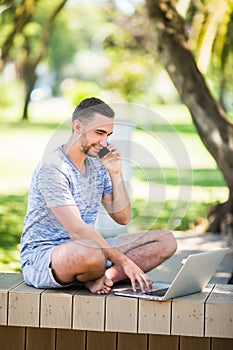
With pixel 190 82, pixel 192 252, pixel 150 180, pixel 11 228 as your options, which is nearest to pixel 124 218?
pixel 150 180

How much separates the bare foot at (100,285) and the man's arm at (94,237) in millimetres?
101

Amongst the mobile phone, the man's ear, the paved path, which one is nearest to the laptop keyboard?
the mobile phone

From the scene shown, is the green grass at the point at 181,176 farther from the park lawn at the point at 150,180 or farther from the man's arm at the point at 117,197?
the man's arm at the point at 117,197

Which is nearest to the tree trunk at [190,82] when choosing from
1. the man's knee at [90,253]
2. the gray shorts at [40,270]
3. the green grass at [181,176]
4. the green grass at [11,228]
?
the green grass at [181,176]

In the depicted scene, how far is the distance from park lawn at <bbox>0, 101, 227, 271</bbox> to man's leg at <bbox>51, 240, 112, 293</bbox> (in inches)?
13.1

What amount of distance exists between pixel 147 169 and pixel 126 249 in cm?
39

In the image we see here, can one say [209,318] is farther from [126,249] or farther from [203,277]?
[126,249]

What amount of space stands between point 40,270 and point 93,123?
0.70m

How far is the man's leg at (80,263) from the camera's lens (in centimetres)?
412

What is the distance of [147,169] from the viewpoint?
14.8 feet

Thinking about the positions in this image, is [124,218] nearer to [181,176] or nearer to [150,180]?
[150,180]

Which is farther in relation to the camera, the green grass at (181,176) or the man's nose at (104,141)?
the green grass at (181,176)

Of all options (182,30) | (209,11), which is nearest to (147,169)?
(182,30)

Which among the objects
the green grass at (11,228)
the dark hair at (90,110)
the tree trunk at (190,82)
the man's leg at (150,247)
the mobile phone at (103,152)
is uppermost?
the dark hair at (90,110)
